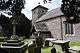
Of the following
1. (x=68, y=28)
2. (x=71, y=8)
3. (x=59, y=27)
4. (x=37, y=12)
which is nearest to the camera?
(x=71, y=8)

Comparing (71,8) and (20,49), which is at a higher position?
(71,8)

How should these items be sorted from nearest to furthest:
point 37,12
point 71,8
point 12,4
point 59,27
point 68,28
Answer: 1. point 71,8
2. point 68,28
3. point 59,27
4. point 12,4
5. point 37,12

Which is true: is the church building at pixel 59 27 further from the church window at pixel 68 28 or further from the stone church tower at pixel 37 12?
the stone church tower at pixel 37 12

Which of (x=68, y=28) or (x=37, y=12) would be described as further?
(x=37, y=12)

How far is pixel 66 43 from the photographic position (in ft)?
46.2

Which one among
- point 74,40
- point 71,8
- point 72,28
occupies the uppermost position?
point 71,8

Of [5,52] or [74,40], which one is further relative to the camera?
[74,40]

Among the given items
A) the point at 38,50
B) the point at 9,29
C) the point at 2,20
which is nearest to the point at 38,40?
the point at 38,50

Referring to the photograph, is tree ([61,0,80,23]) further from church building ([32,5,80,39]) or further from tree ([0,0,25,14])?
tree ([0,0,25,14])

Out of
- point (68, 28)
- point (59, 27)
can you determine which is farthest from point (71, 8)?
point (59, 27)

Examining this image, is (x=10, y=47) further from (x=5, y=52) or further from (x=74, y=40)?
(x=74, y=40)

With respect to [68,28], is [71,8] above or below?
above

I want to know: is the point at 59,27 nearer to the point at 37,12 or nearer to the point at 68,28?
the point at 68,28

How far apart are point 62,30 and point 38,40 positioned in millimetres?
12952
